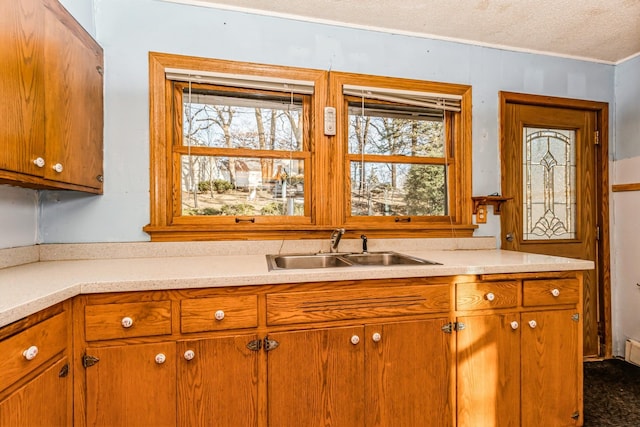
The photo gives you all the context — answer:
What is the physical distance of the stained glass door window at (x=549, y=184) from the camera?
2.58 meters

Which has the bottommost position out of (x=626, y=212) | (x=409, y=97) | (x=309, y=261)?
(x=309, y=261)

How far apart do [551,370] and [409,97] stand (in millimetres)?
1791

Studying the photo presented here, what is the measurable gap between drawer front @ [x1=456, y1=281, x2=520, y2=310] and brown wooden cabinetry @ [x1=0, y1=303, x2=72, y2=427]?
1652 millimetres

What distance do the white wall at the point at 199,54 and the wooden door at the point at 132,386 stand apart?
0.80m

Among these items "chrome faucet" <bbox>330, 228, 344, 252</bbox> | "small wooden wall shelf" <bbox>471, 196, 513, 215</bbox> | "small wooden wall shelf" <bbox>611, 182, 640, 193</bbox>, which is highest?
"small wooden wall shelf" <bbox>611, 182, 640, 193</bbox>

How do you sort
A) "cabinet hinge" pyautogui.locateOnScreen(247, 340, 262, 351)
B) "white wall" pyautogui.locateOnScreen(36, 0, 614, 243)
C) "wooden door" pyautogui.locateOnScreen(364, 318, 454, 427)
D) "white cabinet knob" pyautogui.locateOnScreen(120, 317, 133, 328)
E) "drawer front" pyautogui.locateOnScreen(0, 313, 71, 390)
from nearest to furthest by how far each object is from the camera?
"drawer front" pyautogui.locateOnScreen(0, 313, 71, 390), "white cabinet knob" pyautogui.locateOnScreen(120, 317, 133, 328), "cabinet hinge" pyautogui.locateOnScreen(247, 340, 262, 351), "wooden door" pyautogui.locateOnScreen(364, 318, 454, 427), "white wall" pyautogui.locateOnScreen(36, 0, 614, 243)

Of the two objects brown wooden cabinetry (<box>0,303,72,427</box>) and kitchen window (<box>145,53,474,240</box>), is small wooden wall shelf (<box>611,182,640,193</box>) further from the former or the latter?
brown wooden cabinetry (<box>0,303,72,427</box>)

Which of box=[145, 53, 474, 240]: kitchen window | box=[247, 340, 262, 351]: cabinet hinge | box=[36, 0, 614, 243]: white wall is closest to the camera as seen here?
box=[247, 340, 262, 351]: cabinet hinge

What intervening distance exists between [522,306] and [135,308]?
5.91ft

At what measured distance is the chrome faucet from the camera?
2.01 metres

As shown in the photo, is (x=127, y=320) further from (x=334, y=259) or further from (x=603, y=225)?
→ (x=603, y=225)

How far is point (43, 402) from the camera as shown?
1089 mm

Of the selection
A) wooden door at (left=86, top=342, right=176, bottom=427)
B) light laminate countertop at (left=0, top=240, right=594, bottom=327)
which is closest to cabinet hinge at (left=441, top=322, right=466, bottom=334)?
light laminate countertop at (left=0, top=240, right=594, bottom=327)

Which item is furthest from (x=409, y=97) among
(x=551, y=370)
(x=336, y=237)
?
(x=551, y=370)
